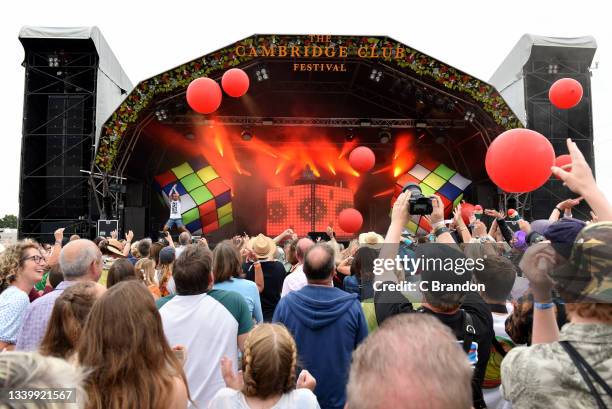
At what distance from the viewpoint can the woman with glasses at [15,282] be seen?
2366 millimetres

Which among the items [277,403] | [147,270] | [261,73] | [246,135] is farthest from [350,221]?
[277,403]

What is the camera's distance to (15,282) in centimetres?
260

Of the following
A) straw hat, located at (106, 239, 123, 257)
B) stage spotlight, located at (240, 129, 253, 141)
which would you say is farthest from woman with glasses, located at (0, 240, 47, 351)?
stage spotlight, located at (240, 129, 253, 141)

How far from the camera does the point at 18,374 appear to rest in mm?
711

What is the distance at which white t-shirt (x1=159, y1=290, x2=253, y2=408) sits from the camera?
2117 mm

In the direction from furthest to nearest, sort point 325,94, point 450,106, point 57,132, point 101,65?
point 325,94 → point 101,65 → point 57,132 → point 450,106

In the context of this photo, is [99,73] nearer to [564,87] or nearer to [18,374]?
[564,87]

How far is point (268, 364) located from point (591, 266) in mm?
1006

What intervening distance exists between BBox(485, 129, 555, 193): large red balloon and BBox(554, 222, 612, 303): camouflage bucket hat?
8.41ft

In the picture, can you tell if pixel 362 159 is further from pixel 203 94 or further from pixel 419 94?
pixel 203 94

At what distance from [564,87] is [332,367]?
6710mm

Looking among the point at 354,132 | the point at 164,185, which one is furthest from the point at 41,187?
the point at 354,132

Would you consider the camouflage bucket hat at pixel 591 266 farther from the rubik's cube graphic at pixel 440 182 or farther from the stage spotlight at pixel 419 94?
the rubik's cube graphic at pixel 440 182

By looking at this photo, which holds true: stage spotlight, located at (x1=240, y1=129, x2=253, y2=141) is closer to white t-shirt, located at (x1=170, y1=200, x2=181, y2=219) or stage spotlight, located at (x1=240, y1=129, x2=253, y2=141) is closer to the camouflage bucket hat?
white t-shirt, located at (x1=170, y1=200, x2=181, y2=219)
